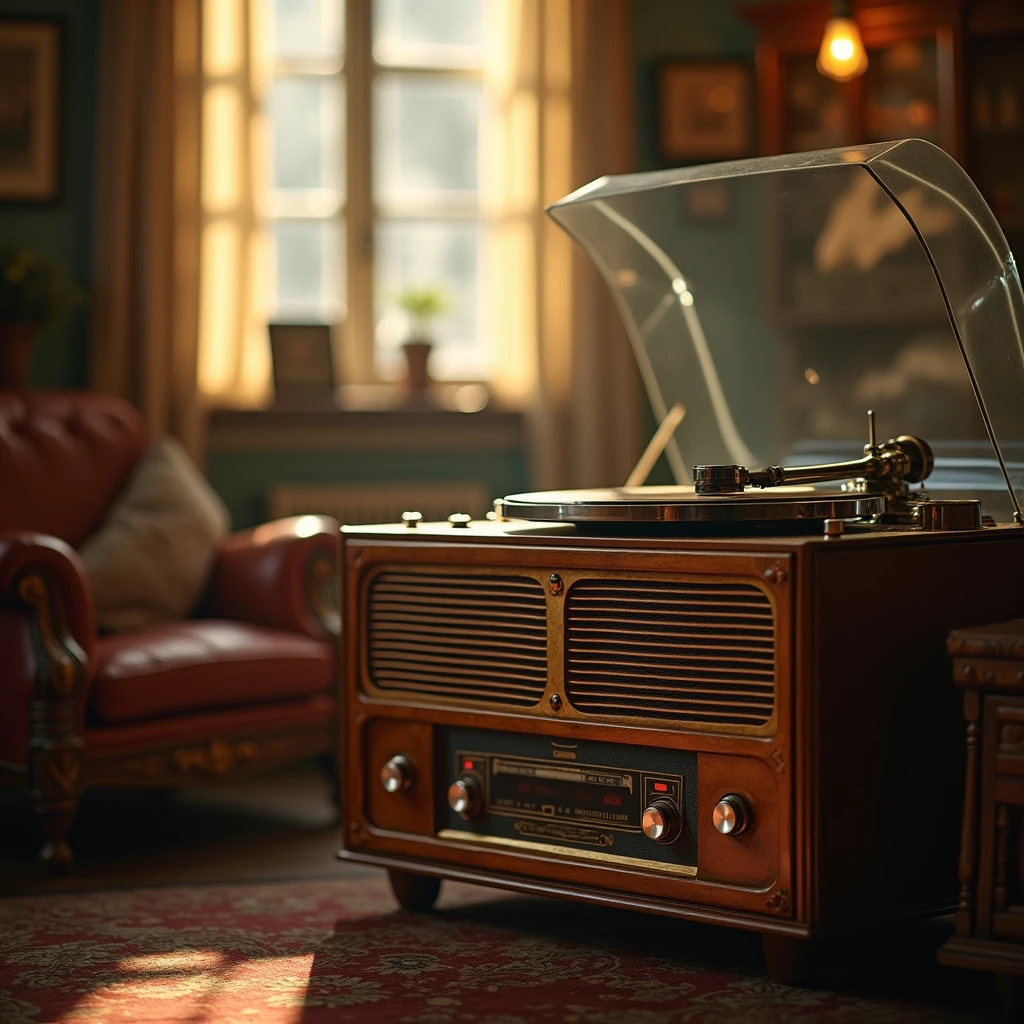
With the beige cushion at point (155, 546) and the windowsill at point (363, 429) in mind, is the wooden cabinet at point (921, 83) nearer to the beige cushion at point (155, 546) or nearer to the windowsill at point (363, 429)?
the windowsill at point (363, 429)

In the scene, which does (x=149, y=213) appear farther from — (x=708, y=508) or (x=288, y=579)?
(x=708, y=508)

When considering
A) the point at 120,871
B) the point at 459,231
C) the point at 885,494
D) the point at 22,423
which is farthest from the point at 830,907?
the point at 459,231

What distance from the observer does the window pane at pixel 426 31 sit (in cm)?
424

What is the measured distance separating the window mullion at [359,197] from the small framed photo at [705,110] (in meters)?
0.79

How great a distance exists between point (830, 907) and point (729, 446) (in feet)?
3.19

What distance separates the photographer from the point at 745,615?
6.48 feet

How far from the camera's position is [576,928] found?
2.32 m

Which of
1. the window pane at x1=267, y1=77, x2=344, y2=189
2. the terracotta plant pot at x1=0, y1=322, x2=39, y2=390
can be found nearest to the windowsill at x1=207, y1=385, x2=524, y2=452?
the terracotta plant pot at x1=0, y1=322, x2=39, y2=390

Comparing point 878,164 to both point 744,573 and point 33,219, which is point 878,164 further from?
point 33,219

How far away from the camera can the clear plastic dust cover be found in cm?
231

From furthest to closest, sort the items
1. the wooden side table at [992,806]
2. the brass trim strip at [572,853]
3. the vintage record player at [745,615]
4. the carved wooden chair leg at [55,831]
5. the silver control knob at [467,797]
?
the carved wooden chair leg at [55,831]
the silver control knob at [467,797]
the brass trim strip at [572,853]
the vintage record player at [745,615]
the wooden side table at [992,806]

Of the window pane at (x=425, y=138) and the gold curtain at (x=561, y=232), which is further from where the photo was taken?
the window pane at (x=425, y=138)

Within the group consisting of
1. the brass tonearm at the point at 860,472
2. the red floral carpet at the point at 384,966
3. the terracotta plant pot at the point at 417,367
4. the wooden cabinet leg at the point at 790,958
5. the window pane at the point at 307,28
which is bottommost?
the red floral carpet at the point at 384,966

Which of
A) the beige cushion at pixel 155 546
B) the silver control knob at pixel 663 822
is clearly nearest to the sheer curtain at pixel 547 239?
the beige cushion at pixel 155 546
